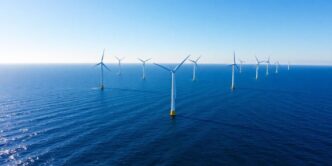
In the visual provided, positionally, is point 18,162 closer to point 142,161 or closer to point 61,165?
point 61,165

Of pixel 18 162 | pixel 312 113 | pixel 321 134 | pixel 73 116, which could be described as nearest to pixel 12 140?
pixel 18 162

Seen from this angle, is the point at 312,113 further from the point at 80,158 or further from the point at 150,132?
the point at 80,158

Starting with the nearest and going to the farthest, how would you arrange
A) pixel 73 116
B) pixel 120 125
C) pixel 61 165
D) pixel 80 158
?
1. pixel 61 165
2. pixel 80 158
3. pixel 120 125
4. pixel 73 116

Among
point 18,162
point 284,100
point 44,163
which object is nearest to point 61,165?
point 44,163

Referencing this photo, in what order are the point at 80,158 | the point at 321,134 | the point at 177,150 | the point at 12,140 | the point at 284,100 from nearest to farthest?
the point at 80,158
the point at 177,150
the point at 12,140
the point at 321,134
the point at 284,100

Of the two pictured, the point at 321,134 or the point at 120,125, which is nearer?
the point at 321,134

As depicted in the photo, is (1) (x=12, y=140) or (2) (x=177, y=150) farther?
(1) (x=12, y=140)

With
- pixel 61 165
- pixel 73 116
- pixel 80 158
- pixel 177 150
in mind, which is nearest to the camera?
pixel 61 165

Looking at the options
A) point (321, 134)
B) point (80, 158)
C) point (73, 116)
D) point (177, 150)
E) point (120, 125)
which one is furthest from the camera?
point (73, 116)
